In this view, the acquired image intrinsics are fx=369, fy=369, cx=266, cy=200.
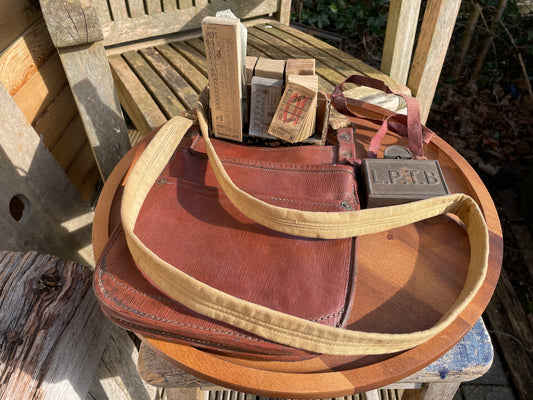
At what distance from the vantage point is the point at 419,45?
200cm

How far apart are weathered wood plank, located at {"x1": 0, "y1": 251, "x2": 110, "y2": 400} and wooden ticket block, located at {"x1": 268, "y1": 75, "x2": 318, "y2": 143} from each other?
0.71 meters

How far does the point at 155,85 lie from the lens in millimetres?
1992

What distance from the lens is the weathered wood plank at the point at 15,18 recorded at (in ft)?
4.62

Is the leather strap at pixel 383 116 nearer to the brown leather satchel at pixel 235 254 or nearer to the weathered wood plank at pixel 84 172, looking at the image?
the brown leather satchel at pixel 235 254

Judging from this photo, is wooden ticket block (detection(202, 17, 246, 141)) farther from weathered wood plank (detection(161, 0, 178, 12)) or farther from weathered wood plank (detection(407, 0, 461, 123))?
weathered wood plank (detection(161, 0, 178, 12))

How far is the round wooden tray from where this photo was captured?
0.77 meters

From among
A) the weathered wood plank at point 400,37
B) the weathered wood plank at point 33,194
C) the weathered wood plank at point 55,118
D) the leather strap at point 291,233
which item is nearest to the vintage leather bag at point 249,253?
the leather strap at point 291,233

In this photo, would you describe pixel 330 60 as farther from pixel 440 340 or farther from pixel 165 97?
pixel 440 340

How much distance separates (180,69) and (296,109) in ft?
4.38

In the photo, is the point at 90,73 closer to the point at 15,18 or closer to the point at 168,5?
the point at 15,18

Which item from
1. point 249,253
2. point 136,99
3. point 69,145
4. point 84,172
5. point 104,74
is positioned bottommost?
point 84,172

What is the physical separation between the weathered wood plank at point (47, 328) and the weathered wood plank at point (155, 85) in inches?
38.3

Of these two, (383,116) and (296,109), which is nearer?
(296,109)

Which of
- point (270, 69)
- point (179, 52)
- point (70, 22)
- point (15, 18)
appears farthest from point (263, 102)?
point (179, 52)
